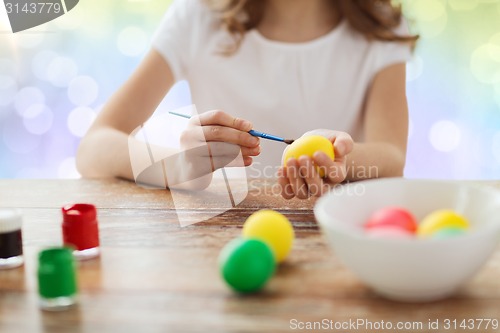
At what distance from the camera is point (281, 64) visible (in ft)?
5.66

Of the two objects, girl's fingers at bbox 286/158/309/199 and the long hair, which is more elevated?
the long hair

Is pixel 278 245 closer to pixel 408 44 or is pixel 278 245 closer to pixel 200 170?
pixel 200 170

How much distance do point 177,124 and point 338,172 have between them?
0.37 m

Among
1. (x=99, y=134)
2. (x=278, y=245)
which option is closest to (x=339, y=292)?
(x=278, y=245)

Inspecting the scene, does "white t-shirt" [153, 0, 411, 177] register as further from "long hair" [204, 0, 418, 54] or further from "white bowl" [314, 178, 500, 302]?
"white bowl" [314, 178, 500, 302]

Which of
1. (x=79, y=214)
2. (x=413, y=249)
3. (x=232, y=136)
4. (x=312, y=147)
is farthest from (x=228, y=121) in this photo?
(x=413, y=249)

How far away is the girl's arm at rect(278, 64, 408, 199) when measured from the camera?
108 centimetres

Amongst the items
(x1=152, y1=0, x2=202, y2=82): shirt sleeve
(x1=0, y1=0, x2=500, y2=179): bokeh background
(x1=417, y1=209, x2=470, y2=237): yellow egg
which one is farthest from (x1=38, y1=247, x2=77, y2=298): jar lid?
(x1=0, y1=0, x2=500, y2=179): bokeh background

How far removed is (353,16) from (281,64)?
232mm

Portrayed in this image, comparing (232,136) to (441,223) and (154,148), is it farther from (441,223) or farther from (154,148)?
(441,223)

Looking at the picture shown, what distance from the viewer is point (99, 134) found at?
1.49 m

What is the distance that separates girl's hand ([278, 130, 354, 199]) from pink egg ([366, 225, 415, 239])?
342 millimetres

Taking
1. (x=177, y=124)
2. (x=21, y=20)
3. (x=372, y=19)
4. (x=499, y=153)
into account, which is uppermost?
(x=21, y=20)

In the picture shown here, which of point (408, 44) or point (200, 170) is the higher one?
point (408, 44)
